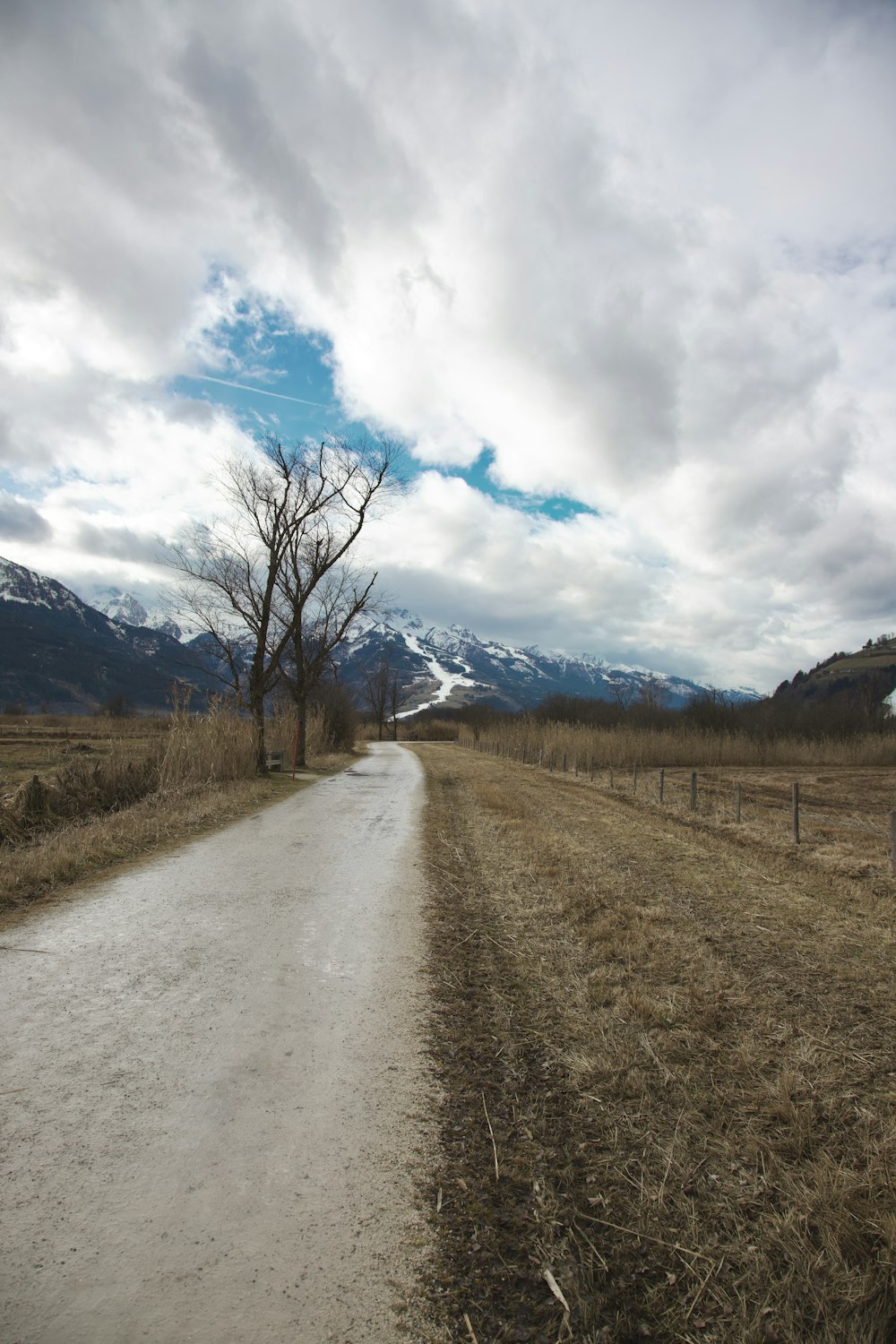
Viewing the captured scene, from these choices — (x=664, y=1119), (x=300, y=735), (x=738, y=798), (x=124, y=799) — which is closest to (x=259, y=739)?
(x=300, y=735)

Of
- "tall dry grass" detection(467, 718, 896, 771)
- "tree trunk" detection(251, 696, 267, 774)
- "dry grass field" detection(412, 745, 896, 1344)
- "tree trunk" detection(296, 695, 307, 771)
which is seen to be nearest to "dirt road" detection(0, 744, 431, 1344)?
"dry grass field" detection(412, 745, 896, 1344)

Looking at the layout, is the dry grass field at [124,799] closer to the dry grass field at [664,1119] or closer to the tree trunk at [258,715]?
the tree trunk at [258,715]

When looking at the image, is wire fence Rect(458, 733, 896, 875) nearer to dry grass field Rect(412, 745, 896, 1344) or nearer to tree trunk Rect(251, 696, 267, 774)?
dry grass field Rect(412, 745, 896, 1344)

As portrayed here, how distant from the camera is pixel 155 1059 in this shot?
124 inches

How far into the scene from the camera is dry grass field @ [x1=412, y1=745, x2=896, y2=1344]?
2012 mm

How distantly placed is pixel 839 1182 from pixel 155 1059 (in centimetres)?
301

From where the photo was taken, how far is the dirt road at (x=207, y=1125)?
6.16ft

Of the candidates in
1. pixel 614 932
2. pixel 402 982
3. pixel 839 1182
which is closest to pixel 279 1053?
pixel 402 982

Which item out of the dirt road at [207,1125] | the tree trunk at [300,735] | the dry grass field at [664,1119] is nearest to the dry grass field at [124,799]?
the dirt road at [207,1125]

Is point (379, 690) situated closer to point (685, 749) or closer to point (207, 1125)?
point (685, 749)

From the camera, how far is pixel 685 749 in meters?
33.4

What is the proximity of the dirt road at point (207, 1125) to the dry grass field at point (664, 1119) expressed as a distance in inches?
11.0

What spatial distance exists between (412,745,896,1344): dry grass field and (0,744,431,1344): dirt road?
0.92 feet

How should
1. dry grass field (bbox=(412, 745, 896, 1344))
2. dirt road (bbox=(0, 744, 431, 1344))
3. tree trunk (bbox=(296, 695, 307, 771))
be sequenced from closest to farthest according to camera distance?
dirt road (bbox=(0, 744, 431, 1344)), dry grass field (bbox=(412, 745, 896, 1344)), tree trunk (bbox=(296, 695, 307, 771))
